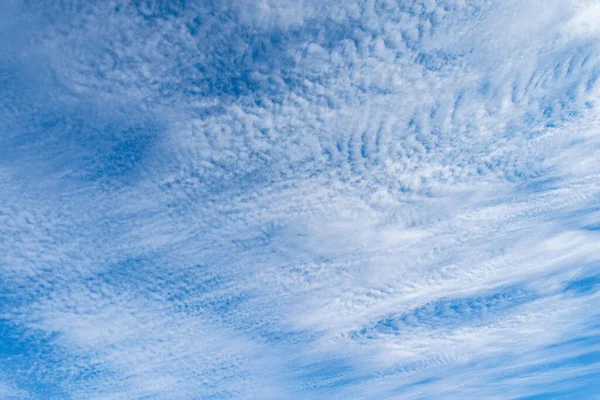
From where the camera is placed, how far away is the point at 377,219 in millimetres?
12117

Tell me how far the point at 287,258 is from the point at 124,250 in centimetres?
466

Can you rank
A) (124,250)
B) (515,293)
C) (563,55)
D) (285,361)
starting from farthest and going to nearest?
(285,361) → (515,293) → (124,250) → (563,55)

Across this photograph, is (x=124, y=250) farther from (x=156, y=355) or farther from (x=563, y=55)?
(x=563, y=55)

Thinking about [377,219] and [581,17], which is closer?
[581,17]

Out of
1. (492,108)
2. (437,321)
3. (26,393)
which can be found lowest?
(26,393)

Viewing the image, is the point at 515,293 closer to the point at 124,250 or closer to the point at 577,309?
the point at 577,309

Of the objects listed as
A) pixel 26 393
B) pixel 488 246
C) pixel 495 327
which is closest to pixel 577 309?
pixel 495 327

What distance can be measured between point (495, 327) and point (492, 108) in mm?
12644

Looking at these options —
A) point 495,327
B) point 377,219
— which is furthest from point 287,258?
point 495,327

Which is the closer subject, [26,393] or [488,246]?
A: [488,246]

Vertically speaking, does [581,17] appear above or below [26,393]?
above

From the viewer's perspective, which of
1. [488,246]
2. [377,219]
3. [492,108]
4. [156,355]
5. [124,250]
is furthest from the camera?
[156,355]

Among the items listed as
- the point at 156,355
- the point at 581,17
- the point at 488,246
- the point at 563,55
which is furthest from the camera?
the point at 156,355

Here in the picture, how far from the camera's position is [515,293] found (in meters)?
16.8
